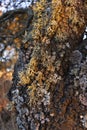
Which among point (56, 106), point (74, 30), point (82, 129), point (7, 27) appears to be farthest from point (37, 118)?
point (7, 27)

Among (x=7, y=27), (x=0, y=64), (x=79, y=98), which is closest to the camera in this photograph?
(x=79, y=98)

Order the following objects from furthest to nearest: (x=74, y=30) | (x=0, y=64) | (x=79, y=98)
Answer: (x=0, y=64) → (x=74, y=30) → (x=79, y=98)

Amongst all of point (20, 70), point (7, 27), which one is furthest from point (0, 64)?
point (20, 70)

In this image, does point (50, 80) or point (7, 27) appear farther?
point (7, 27)

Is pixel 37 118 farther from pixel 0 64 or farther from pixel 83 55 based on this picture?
pixel 0 64

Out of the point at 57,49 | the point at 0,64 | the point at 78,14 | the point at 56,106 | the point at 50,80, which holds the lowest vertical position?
the point at 56,106

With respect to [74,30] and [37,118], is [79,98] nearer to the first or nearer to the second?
[37,118]

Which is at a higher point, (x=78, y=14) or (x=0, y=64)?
(x=0, y=64)
